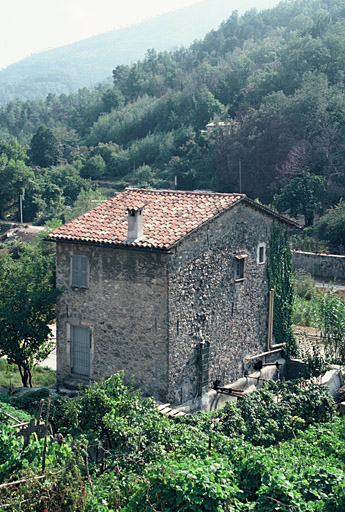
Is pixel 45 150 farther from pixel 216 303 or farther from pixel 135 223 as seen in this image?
pixel 135 223

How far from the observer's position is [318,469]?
10.8m

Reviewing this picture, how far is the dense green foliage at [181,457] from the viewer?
9914mm

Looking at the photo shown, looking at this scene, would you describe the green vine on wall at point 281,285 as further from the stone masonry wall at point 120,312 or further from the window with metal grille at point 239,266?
the stone masonry wall at point 120,312

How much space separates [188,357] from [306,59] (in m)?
58.5

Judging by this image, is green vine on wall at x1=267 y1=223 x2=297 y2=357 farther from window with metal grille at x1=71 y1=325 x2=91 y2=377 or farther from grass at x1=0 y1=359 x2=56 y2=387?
grass at x1=0 y1=359 x2=56 y2=387

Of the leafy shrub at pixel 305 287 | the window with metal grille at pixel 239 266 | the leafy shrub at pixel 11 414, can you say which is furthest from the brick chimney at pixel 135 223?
the leafy shrub at pixel 305 287

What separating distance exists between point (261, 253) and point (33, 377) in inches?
333

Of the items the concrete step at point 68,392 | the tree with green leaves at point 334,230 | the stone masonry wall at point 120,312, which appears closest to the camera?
the stone masonry wall at point 120,312

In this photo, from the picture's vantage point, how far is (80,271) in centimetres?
1714

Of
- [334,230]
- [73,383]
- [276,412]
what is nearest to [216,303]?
[276,412]

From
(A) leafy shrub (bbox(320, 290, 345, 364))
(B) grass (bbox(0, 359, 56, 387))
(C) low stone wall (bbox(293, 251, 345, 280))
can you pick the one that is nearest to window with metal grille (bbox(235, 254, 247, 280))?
(A) leafy shrub (bbox(320, 290, 345, 364))

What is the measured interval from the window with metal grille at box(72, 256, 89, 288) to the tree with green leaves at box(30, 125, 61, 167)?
219ft

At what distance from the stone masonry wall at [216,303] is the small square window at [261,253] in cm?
16

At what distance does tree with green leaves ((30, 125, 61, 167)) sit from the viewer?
269 ft
